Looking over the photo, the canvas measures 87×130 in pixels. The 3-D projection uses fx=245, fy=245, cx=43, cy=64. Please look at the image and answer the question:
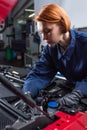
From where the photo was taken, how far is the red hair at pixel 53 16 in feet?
3.59

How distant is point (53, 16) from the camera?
1099 millimetres

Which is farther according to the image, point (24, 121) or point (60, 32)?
point (60, 32)

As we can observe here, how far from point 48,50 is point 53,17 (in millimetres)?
285

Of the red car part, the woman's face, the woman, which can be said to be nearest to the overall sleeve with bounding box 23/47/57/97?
the woman

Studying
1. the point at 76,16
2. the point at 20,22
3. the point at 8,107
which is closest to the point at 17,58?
the point at 20,22

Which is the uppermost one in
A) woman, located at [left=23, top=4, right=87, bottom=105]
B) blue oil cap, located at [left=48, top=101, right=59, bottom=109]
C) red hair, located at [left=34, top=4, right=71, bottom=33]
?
red hair, located at [left=34, top=4, right=71, bottom=33]

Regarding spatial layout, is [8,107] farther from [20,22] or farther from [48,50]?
[20,22]

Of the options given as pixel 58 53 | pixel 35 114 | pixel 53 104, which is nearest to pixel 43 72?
pixel 58 53

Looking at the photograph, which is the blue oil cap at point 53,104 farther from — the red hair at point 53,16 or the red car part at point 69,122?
the red hair at point 53,16

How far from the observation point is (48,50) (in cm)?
135

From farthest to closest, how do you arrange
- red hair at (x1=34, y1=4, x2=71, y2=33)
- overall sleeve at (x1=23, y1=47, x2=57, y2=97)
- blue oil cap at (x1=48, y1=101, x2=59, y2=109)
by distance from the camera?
overall sleeve at (x1=23, y1=47, x2=57, y2=97), red hair at (x1=34, y1=4, x2=71, y2=33), blue oil cap at (x1=48, y1=101, x2=59, y2=109)

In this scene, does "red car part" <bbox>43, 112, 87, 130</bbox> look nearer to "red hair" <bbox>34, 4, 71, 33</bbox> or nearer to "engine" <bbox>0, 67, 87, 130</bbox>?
"engine" <bbox>0, 67, 87, 130</bbox>

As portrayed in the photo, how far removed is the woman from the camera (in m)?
1.11

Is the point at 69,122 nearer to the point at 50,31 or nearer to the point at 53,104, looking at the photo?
the point at 53,104
